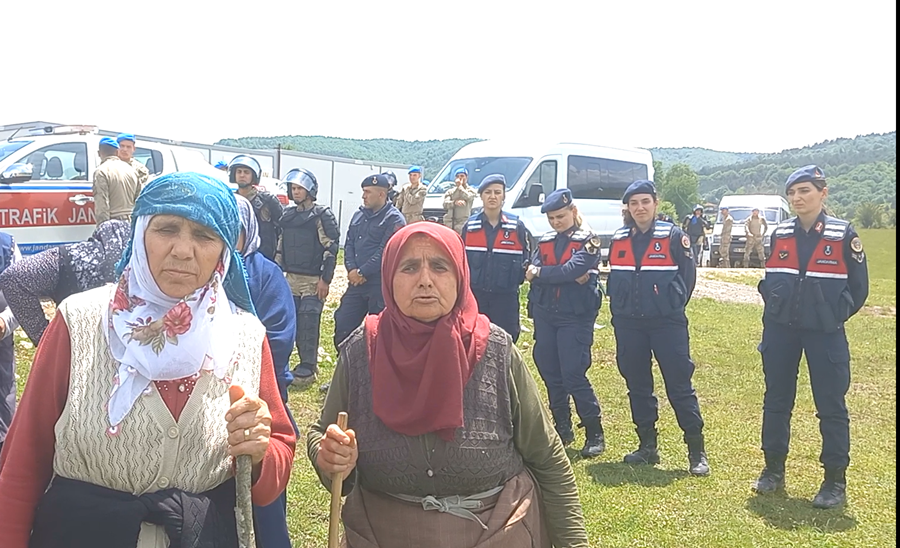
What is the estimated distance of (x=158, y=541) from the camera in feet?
6.11

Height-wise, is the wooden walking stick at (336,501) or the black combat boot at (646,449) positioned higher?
the wooden walking stick at (336,501)

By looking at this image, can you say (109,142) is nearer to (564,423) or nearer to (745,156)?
(564,423)

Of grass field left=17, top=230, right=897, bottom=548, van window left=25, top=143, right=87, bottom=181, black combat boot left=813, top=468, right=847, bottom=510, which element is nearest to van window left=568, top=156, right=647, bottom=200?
grass field left=17, top=230, right=897, bottom=548

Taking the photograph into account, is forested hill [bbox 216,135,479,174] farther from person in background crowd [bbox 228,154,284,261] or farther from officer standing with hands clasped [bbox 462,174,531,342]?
officer standing with hands clasped [bbox 462,174,531,342]

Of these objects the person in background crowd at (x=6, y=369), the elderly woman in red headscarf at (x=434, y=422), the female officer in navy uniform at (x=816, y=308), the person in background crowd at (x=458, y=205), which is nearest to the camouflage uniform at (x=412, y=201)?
the person in background crowd at (x=458, y=205)

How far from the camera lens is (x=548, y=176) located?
14.9 meters

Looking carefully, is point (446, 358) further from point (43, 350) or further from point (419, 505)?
point (43, 350)

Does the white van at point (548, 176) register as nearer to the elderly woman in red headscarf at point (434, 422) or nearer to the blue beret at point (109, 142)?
the blue beret at point (109, 142)

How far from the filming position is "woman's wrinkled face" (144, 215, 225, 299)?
1.88m

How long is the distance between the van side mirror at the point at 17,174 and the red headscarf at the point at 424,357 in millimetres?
7691

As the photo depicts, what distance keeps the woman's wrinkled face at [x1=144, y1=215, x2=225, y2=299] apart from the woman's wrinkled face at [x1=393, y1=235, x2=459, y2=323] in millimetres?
577

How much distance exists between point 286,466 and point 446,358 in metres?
0.53

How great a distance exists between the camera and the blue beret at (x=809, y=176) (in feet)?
15.2

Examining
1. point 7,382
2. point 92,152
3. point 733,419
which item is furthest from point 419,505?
point 92,152
